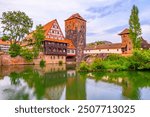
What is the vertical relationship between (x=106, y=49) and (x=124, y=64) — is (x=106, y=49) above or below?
above

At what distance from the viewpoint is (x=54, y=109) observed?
595 centimetres

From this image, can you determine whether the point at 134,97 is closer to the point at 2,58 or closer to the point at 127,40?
the point at 2,58

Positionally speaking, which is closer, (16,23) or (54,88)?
(54,88)

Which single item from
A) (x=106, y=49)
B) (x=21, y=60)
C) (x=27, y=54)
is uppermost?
(x=106, y=49)

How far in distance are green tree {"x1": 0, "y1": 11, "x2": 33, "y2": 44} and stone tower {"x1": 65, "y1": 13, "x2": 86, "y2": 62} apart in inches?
612

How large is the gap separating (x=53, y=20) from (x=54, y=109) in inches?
1368

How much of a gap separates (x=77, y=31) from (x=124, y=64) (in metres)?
26.8

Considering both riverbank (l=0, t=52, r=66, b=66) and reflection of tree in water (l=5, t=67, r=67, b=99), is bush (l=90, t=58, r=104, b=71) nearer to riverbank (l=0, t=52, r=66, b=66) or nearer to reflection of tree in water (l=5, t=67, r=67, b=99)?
reflection of tree in water (l=5, t=67, r=67, b=99)

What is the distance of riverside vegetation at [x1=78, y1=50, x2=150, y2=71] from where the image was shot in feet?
68.0

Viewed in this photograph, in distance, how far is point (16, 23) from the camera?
33281mm

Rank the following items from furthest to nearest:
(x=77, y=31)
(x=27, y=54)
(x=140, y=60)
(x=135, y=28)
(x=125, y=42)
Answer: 1. (x=77, y=31)
2. (x=125, y=42)
3. (x=27, y=54)
4. (x=135, y=28)
5. (x=140, y=60)

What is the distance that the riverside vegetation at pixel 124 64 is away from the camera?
68.0 ft

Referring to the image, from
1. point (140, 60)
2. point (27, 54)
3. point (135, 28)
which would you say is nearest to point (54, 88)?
point (140, 60)

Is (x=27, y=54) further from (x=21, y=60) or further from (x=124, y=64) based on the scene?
(x=124, y=64)
